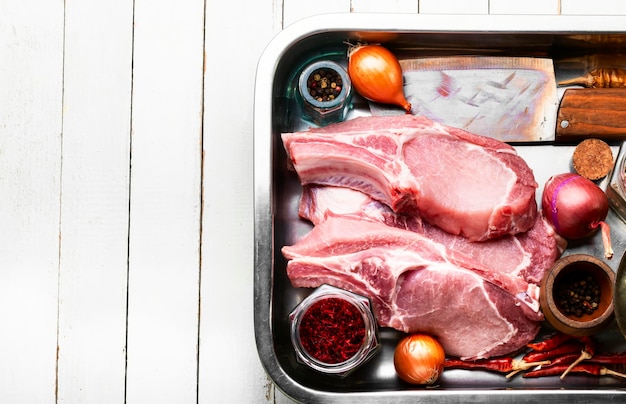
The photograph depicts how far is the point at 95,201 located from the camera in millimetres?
1489

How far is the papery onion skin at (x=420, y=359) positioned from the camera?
1294 millimetres

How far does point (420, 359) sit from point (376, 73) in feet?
1.74

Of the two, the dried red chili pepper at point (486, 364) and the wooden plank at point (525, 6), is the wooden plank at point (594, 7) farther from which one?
the dried red chili pepper at point (486, 364)

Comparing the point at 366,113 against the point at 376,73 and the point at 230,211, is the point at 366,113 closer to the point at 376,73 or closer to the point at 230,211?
the point at 376,73

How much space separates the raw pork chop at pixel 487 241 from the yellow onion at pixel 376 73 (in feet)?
0.63

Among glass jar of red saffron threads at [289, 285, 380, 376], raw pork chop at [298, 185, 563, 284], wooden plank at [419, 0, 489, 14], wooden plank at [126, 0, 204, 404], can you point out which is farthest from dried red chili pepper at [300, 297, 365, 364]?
wooden plank at [419, 0, 489, 14]

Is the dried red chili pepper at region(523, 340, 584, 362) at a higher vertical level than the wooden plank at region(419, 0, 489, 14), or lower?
lower

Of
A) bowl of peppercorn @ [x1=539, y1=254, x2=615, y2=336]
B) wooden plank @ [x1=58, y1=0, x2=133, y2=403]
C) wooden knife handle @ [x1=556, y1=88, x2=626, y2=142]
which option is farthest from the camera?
wooden plank @ [x1=58, y1=0, x2=133, y2=403]

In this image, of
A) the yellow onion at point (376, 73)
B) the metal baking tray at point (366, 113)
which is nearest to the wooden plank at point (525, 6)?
the metal baking tray at point (366, 113)

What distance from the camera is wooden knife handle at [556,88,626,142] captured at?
1.37 meters

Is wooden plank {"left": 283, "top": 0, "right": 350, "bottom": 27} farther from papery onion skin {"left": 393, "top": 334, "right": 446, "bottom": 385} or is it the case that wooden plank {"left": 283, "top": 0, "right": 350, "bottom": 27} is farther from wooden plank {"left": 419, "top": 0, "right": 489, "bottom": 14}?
papery onion skin {"left": 393, "top": 334, "right": 446, "bottom": 385}

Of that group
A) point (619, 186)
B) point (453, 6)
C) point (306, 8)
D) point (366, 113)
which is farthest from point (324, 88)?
point (619, 186)

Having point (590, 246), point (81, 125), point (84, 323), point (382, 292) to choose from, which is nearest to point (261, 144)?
point (382, 292)

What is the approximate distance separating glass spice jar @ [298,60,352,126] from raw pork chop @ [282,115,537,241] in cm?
5
